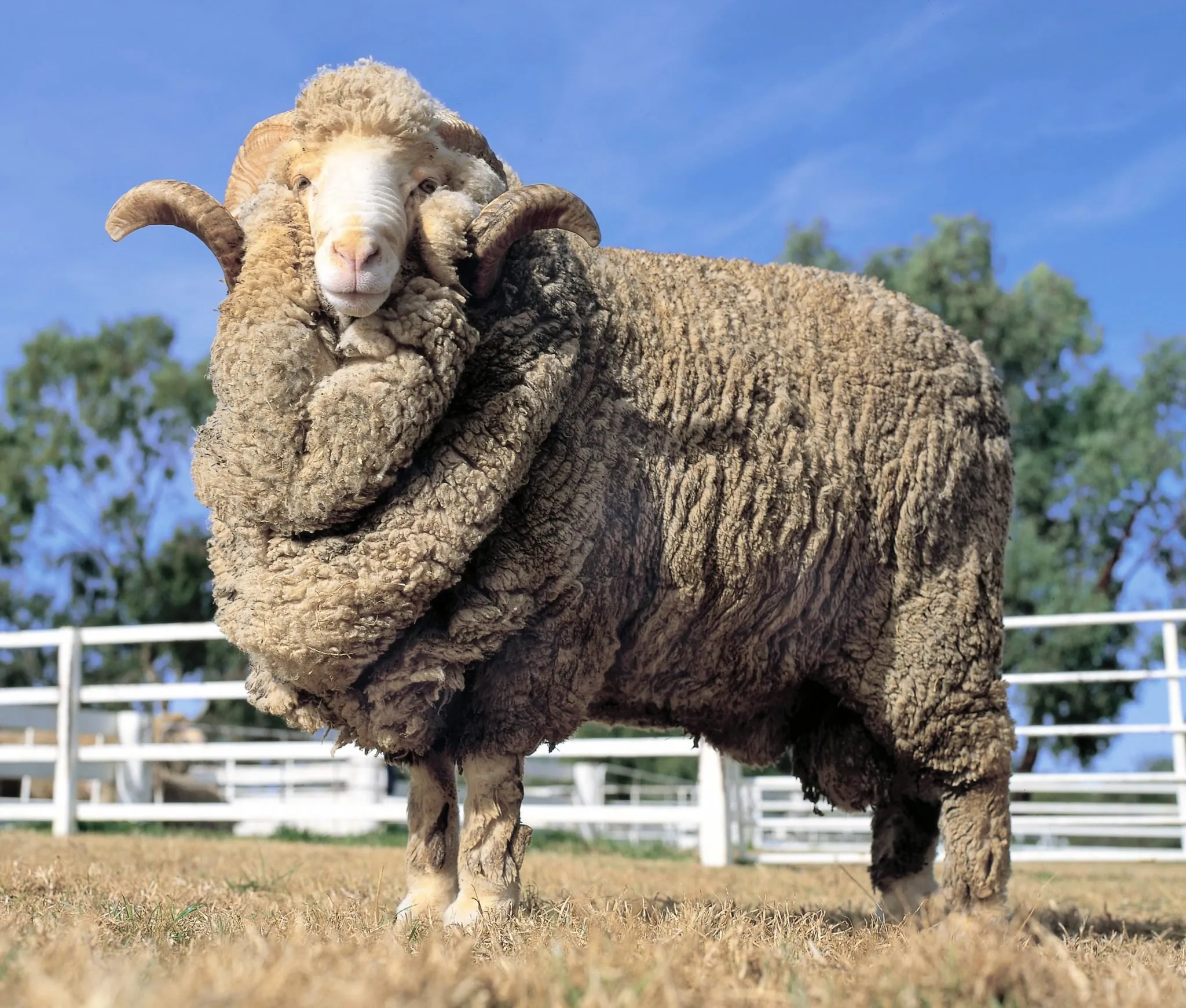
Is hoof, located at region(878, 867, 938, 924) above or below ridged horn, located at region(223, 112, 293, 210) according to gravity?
below

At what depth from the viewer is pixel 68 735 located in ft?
28.4

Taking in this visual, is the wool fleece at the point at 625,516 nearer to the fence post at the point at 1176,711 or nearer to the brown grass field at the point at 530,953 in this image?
the brown grass field at the point at 530,953

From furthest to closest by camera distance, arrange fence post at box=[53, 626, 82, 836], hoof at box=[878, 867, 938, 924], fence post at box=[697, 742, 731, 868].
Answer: fence post at box=[53, 626, 82, 836] → fence post at box=[697, 742, 731, 868] → hoof at box=[878, 867, 938, 924]

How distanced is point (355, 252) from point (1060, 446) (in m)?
19.5

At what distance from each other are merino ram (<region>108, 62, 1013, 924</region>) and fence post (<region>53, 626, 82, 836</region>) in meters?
6.14

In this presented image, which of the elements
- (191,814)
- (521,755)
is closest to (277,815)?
(191,814)

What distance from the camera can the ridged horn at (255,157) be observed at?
3133 mm

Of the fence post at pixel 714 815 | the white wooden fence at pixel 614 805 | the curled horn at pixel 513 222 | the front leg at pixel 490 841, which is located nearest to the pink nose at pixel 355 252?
the curled horn at pixel 513 222

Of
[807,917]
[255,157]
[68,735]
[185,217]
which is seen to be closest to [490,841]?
[807,917]

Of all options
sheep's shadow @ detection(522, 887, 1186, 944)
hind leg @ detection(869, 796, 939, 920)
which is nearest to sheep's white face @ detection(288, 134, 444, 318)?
sheep's shadow @ detection(522, 887, 1186, 944)

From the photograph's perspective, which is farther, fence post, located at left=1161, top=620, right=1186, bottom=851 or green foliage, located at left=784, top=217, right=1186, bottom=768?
green foliage, located at left=784, top=217, right=1186, bottom=768

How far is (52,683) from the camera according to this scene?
81.8 ft

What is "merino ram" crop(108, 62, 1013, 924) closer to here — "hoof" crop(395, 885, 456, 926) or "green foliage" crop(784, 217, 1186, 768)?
"hoof" crop(395, 885, 456, 926)

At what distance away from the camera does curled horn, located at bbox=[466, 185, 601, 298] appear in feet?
9.82
